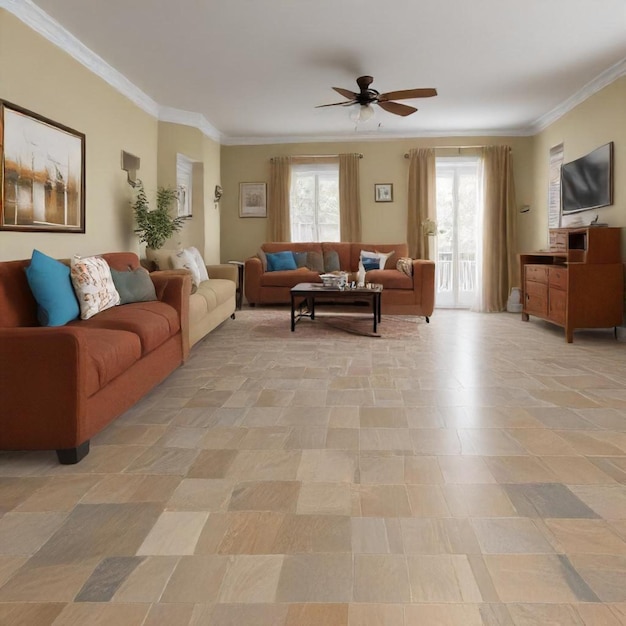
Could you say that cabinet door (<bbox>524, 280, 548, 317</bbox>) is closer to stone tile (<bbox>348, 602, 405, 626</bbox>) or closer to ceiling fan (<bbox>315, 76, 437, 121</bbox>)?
ceiling fan (<bbox>315, 76, 437, 121</bbox>)

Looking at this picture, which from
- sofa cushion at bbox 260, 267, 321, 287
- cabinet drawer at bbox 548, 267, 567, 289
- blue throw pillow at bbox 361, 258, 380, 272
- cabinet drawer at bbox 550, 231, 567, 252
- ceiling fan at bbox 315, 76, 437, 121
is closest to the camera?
ceiling fan at bbox 315, 76, 437, 121

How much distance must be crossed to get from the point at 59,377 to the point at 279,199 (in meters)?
7.01

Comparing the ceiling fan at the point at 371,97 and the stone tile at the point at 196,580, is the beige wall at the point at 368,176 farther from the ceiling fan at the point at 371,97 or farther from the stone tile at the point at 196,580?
the stone tile at the point at 196,580

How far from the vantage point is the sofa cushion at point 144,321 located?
11.5 feet

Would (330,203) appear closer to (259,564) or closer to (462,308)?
(462,308)

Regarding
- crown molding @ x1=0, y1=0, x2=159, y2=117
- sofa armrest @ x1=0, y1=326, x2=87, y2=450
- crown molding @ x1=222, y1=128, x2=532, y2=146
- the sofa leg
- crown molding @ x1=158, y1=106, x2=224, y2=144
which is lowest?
the sofa leg

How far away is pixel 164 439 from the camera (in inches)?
113

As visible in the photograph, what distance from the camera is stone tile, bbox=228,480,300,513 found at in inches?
Result: 82.1

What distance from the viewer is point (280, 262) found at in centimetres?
849

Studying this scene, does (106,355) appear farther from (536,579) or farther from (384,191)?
(384,191)

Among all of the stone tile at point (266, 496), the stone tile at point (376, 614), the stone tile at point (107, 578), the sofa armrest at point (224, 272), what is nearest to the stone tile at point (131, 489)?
the stone tile at point (266, 496)

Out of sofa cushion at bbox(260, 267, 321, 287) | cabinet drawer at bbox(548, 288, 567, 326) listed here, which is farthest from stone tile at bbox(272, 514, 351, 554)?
sofa cushion at bbox(260, 267, 321, 287)

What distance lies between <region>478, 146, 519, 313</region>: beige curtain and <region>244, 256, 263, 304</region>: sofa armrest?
336 cm

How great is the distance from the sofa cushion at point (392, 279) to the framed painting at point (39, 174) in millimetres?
3746
